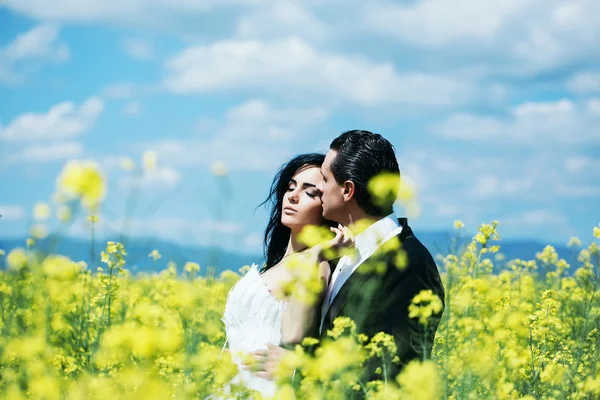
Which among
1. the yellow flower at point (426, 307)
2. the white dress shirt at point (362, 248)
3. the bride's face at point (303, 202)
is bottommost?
the yellow flower at point (426, 307)

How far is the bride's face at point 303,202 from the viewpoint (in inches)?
149

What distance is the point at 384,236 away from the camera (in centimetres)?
342

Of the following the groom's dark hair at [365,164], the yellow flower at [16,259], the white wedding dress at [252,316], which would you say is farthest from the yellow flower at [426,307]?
the yellow flower at [16,259]

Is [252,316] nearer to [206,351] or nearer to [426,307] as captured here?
[206,351]

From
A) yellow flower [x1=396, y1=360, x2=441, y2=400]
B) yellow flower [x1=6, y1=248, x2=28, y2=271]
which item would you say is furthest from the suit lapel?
yellow flower [x1=6, y1=248, x2=28, y2=271]

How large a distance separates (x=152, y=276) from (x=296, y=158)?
5.36 meters

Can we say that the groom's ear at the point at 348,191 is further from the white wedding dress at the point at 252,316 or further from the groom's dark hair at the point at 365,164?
the white wedding dress at the point at 252,316

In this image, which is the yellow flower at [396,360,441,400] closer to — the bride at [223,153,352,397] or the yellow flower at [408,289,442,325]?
the yellow flower at [408,289,442,325]

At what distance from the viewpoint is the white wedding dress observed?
12.0 feet

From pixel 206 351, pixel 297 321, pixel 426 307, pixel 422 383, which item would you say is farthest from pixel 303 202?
pixel 422 383

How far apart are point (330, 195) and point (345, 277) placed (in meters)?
0.38

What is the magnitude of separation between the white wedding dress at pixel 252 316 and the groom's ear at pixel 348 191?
634 mm

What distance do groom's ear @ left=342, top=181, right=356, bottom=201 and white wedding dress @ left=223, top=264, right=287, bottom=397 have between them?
25.0 inches

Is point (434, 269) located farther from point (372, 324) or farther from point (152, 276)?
point (152, 276)
